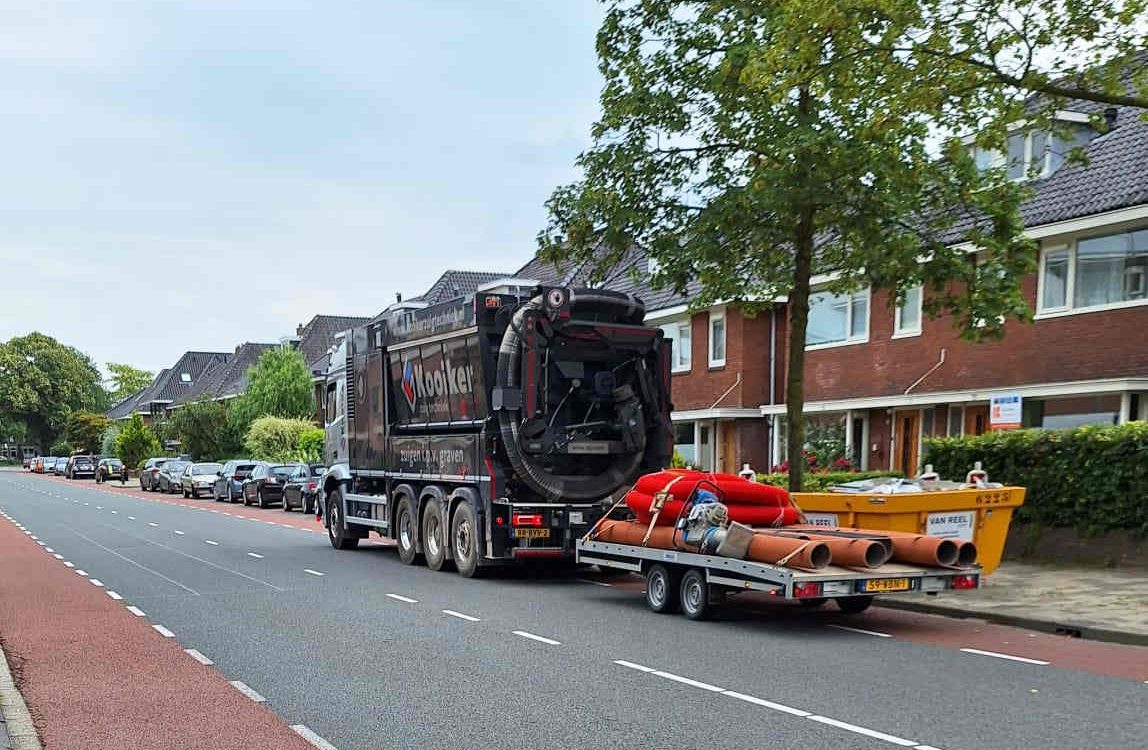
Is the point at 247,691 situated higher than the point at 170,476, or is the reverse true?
the point at 247,691

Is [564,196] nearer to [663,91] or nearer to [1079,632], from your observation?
[663,91]

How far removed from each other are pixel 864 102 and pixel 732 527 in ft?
17.4

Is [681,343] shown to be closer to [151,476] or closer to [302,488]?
[302,488]

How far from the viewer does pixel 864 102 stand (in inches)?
535

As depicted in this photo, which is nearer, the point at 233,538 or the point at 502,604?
the point at 502,604

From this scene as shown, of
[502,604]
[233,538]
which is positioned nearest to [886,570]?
[502,604]

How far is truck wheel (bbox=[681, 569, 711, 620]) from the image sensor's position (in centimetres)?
1197

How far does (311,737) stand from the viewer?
723 cm

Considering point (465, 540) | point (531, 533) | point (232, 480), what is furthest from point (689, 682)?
point (232, 480)

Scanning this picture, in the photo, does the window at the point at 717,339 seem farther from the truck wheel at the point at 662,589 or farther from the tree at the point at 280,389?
the tree at the point at 280,389

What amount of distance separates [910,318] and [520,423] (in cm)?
1280

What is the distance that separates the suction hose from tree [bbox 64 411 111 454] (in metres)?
106

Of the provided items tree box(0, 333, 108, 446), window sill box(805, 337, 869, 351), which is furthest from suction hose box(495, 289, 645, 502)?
tree box(0, 333, 108, 446)

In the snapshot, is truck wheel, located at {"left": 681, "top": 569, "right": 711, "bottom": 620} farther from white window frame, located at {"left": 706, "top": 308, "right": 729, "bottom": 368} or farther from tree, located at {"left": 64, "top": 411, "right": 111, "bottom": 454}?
tree, located at {"left": 64, "top": 411, "right": 111, "bottom": 454}
